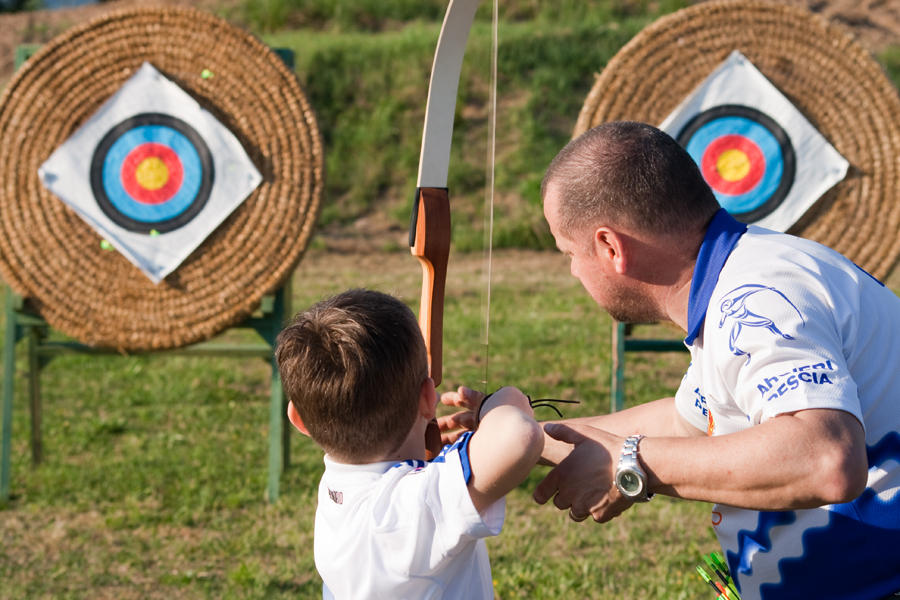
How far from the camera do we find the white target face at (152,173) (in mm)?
2836

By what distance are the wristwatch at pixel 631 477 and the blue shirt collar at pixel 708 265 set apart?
207 millimetres

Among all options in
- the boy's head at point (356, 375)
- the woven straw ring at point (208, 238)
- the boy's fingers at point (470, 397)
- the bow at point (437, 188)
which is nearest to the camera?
the boy's head at point (356, 375)

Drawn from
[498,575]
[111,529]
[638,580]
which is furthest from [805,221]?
[111,529]

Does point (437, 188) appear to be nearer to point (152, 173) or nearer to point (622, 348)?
point (622, 348)

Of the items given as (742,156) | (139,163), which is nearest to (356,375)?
(139,163)

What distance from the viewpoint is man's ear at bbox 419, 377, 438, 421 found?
1.16 metres

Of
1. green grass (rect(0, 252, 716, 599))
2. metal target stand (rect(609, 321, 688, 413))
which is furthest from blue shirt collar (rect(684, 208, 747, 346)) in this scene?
metal target stand (rect(609, 321, 688, 413))

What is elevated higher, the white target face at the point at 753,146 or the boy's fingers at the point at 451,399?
the white target face at the point at 753,146

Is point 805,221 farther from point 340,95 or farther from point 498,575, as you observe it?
point 340,95

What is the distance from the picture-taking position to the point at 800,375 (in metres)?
1.00

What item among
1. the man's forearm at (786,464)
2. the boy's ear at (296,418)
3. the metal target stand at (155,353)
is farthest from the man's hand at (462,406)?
the metal target stand at (155,353)

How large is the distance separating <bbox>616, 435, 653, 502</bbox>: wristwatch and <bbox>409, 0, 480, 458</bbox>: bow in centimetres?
47

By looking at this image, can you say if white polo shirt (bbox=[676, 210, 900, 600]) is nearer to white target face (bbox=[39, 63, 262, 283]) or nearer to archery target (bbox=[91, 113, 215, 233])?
white target face (bbox=[39, 63, 262, 283])

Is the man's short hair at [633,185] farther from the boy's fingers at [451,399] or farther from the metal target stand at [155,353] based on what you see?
the metal target stand at [155,353]
